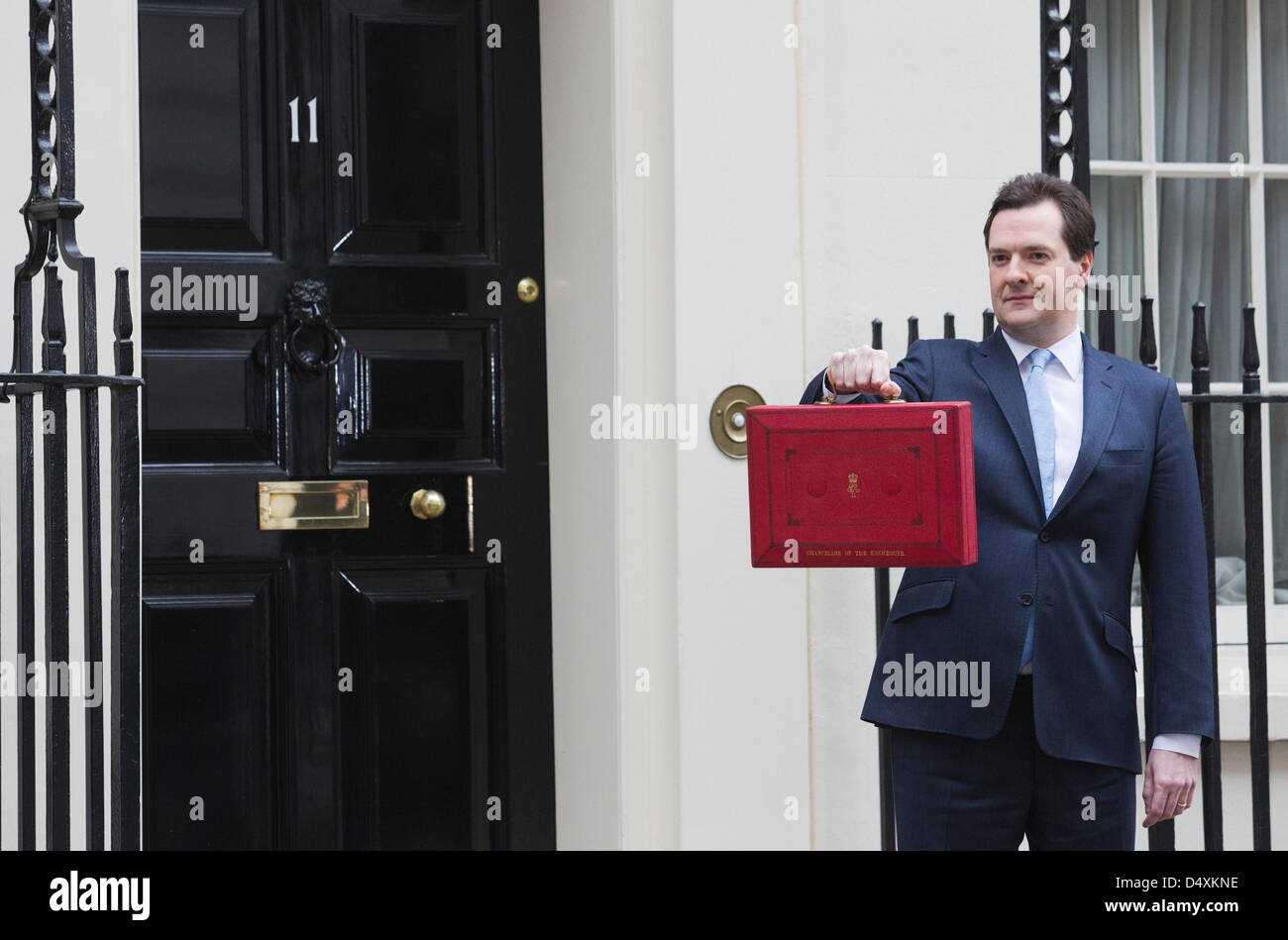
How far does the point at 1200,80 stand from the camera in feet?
14.8

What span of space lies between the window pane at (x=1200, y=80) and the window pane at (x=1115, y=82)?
71 millimetres

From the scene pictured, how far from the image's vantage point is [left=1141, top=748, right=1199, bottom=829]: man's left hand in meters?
2.88

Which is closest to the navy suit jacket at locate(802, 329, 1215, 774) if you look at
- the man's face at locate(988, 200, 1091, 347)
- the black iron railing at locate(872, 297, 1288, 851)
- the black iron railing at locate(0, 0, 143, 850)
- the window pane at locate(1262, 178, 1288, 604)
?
the man's face at locate(988, 200, 1091, 347)

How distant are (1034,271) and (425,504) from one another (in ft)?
6.09

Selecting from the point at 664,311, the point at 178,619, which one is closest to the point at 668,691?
the point at 664,311

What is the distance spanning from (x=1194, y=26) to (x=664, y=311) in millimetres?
1940

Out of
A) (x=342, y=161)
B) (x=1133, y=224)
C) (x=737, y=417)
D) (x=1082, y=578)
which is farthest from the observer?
(x=1133, y=224)

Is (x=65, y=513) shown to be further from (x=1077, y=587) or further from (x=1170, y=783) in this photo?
(x=1170, y=783)

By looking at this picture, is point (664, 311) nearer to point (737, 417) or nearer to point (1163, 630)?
point (737, 417)

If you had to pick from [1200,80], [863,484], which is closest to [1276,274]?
[1200,80]

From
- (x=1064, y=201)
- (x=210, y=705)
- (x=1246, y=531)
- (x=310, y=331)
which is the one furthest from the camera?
(x=310, y=331)

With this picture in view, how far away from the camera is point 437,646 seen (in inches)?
162

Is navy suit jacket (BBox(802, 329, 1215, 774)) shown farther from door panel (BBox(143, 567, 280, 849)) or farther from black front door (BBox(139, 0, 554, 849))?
door panel (BBox(143, 567, 280, 849))

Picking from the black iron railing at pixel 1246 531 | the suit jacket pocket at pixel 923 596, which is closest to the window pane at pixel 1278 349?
the black iron railing at pixel 1246 531
